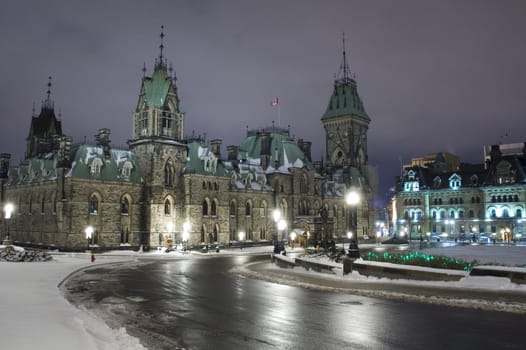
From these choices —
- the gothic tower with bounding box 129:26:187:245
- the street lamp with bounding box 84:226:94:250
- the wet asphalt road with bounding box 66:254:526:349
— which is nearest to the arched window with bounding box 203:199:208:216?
the gothic tower with bounding box 129:26:187:245

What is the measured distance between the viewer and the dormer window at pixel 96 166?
54156mm

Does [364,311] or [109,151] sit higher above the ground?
[109,151]

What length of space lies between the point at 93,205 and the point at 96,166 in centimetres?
448

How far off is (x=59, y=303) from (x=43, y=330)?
209 inches

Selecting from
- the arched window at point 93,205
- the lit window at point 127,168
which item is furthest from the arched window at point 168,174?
the arched window at point 93,205

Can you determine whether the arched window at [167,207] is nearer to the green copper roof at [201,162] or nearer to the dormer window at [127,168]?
the green copper roof at [201,162]

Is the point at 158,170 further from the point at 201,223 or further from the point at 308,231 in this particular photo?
the point at 308,231

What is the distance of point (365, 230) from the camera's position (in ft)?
310

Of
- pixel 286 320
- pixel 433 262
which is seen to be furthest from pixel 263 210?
pixel 286 320

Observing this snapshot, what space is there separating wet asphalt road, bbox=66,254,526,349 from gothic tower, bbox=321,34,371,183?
8177 centimetres

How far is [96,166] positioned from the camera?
54.6 meters

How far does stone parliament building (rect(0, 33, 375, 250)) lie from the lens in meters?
53.6

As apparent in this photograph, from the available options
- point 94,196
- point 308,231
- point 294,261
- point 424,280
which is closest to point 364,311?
point 424,280

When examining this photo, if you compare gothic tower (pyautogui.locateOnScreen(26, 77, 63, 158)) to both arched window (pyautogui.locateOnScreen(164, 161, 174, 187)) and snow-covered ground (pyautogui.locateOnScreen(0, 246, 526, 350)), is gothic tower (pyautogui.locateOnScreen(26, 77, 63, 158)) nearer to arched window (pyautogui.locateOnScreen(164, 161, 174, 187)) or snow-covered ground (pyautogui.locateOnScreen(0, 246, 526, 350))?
arched window (pyautogui.locateOnScreen(164, 161, 174, 187))
